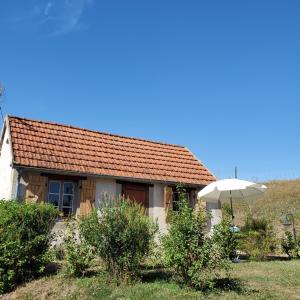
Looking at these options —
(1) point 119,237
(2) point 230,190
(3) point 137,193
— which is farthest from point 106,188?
(1) point 119,237

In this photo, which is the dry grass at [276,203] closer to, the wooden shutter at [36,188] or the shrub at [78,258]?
the wooden shutter at [36,188]

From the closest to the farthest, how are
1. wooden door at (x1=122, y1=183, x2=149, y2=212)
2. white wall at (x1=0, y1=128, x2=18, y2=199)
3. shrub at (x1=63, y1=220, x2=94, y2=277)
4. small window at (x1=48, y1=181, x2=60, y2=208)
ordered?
shrub at (x1=63, y1=220, x2=94, y2=277), white wall at (x1=0, y1=128, x2=18, y2=199), small window at (x1=48, y1=181, x2=60, y2=208), wooden door at (x1=122, y1=183, x2=149, y2=212)

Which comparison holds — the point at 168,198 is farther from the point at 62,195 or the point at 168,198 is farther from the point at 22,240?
the point at 22,240

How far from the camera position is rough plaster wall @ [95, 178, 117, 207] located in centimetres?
1513

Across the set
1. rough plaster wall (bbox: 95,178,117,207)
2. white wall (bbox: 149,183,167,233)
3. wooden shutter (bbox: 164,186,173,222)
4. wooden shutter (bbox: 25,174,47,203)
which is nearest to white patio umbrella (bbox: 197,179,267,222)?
wooden shutter (bbox: 164,186,173,222)

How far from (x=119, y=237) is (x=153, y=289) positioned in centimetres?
137

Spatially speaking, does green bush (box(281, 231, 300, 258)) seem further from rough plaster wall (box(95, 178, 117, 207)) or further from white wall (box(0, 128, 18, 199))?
white wall (box(0, 128, 18, 199))

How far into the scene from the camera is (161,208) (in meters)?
16.5

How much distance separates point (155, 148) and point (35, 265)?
10434 millimetres

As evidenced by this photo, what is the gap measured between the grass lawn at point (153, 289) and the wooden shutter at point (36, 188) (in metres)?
4.48

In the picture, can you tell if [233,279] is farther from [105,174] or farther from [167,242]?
[105,174]

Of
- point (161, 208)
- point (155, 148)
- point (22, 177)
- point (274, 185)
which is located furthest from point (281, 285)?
point (274, 185)

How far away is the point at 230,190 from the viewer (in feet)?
48.1

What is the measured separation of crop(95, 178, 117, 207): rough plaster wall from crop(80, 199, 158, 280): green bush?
560 centimetres
